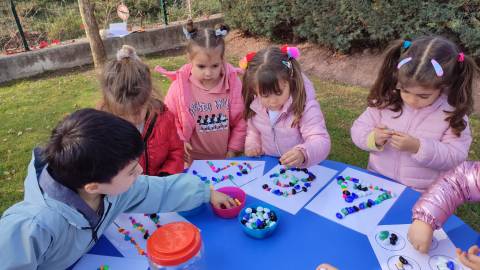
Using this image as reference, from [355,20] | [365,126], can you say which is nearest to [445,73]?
[365,126]

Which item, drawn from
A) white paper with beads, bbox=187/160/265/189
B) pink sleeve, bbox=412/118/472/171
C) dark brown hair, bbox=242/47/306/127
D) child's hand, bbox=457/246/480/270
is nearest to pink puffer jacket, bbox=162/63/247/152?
dark brown hair, bbox=242/47/306/127

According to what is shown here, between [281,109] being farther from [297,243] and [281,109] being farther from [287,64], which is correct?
[297,243]

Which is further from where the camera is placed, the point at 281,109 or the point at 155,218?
the point at 281,109

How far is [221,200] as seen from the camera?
171cm

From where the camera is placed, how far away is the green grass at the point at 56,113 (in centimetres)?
381

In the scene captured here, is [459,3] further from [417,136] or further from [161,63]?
[161,63]

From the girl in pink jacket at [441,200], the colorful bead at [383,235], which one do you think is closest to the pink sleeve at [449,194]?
the girl in pink jacket at [441,200]

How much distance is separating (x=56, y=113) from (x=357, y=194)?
4.76 m

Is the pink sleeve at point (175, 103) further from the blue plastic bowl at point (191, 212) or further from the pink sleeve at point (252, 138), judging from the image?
the blue plastic bowl at point (191, 212)

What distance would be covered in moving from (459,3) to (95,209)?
4.98 meters

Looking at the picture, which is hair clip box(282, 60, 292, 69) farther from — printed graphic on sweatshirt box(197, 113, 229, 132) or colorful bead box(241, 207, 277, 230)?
colorful bead box(241, 207, 277, 230)

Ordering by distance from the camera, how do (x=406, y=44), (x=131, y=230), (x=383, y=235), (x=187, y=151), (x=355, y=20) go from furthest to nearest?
(x=355, y=20), (x=187, y=151), (x=406, y=44), (x=131, y=230), (x=383, y=235)

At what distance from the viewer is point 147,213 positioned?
1.72 metres

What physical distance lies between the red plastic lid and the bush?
4579 millimetres
